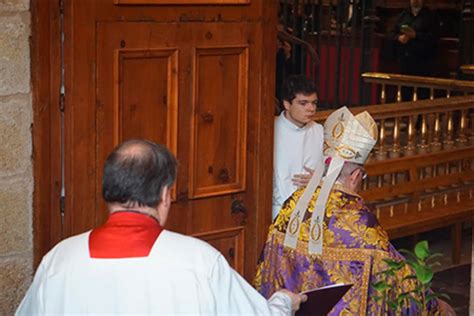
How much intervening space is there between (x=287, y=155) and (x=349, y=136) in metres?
1.36

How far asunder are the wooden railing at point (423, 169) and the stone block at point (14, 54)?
3096 mm

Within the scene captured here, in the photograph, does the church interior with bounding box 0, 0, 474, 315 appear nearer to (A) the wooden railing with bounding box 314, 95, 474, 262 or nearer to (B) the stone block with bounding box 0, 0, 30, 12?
(B) the stone block with bounding box 0, 0, 30, 12

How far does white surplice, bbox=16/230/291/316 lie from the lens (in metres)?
4.13

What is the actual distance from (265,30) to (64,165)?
1.36 meters

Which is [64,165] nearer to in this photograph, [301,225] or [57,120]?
[57,120]

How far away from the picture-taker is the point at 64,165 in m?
6.09

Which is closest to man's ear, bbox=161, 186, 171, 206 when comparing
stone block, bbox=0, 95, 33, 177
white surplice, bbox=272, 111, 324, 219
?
stone block, bbox=0, 95, 33, 177

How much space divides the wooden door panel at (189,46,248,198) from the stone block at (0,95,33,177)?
941mm

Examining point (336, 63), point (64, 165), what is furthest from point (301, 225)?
point (336, 63)

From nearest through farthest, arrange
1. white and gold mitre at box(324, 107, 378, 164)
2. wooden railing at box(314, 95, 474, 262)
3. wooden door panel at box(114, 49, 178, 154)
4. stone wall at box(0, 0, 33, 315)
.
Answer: white and gold mitre at box(324, 107, 378, 164)
stone wall at box(0, 0, 33, 315)
wooden door panel at box(114, 49, 178, 154)
wooden railing at box(314, 95, 474, 262)

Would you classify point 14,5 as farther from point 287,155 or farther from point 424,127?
point 424,127

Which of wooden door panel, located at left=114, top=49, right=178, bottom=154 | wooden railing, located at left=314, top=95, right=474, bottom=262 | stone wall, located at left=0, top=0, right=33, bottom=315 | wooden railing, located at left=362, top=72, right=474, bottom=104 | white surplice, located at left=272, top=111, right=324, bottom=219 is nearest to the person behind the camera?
stone wall, located at left=0, top=0, right=33, bottom=315

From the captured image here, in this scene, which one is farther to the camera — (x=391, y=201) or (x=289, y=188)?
(x=391, y=201)

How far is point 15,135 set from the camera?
5914 millimetres
